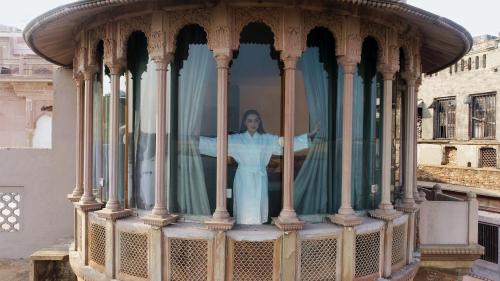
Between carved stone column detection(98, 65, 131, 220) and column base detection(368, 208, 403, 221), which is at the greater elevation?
carved stone column detection(98, 65, 131, 220)

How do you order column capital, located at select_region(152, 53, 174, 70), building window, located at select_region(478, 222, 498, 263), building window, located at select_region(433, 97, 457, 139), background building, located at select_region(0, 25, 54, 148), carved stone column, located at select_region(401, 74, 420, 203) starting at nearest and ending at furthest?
column capital, located at select_region(152, 53, 174, 70), carved stone column, located at select_region(401, 74, 420, 203), building window, located at select_region(478, 222, 498, 263), background building, located at select_region(0, 25, 54, 148), building window, located at select_region(433, 97, 457, 139)

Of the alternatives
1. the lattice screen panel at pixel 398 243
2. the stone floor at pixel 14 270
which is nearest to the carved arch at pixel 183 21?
the lattice screen panel at pixel 398 243

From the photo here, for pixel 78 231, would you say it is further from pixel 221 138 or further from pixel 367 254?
pixel 367 254

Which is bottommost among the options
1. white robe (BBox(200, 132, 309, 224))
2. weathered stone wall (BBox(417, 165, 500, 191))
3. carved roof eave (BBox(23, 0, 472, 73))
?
weathered stone wall (BBox(417, 165, 500, 191))

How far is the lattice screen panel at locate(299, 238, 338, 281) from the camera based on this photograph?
5.58 m

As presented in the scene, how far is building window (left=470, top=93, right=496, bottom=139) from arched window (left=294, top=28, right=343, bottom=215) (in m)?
26.1

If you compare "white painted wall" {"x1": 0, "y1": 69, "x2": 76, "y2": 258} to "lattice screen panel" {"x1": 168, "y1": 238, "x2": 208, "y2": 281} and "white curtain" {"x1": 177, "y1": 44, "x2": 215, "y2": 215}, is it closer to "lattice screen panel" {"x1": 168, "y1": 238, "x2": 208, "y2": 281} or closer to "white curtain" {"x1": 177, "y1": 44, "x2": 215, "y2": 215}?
"white curtain" {"x1": 177, "y1": 44, "x2": 215, "y2": 215}

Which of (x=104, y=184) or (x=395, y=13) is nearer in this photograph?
(x=395, y=13)

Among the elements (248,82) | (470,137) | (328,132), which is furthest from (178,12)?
(470,137)

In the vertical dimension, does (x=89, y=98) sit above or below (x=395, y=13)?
below

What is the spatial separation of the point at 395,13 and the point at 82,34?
4.73 meters

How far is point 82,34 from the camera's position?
22.1 feet

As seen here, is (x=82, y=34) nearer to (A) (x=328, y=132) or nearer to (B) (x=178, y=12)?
(B) (x=178, y=12)

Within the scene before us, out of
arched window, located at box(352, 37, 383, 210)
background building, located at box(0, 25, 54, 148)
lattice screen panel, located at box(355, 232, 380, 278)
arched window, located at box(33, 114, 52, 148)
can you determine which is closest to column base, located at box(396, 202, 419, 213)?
arched window, located at box(352, 37, 383, 210)
